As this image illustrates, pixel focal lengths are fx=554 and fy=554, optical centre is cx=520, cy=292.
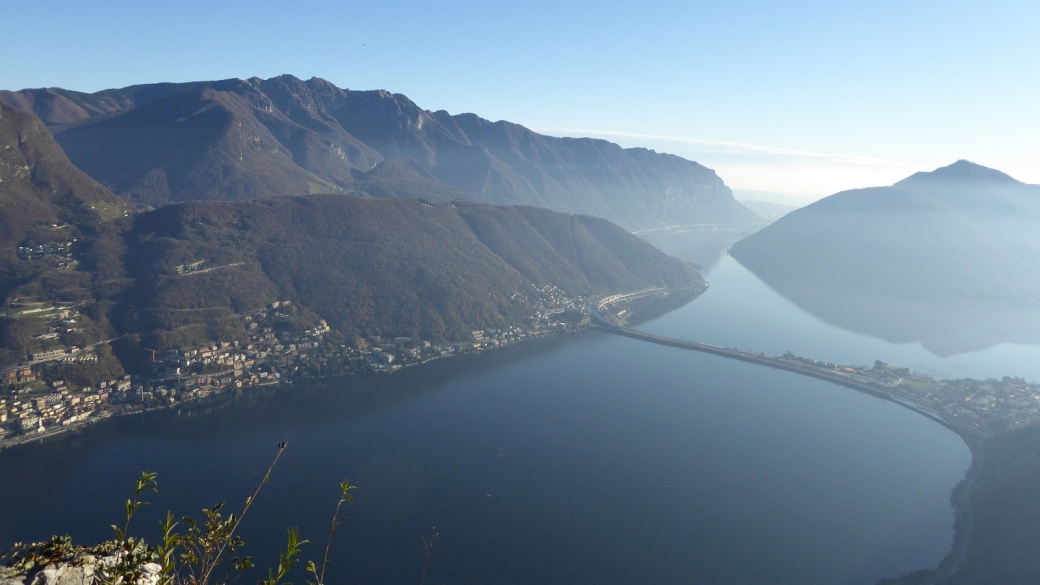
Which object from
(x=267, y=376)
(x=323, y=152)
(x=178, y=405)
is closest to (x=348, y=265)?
(x=267, y=376)

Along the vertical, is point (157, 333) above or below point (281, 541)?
above

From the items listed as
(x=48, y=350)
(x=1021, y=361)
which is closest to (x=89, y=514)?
(x=48, y=350)

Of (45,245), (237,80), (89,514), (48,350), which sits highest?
(237,80)

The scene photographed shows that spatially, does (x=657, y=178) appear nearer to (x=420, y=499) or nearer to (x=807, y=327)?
(x=807, y=327)

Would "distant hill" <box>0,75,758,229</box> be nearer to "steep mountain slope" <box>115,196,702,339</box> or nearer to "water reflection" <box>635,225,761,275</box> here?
"water reflection" <box>635,225,761,275</box>

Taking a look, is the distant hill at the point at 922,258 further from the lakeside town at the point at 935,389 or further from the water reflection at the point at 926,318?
the lakeside town at the point at 935,389

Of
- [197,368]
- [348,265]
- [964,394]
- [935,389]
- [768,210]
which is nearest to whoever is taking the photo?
[197,368]

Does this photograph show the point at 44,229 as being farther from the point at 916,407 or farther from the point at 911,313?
the point at 911,313

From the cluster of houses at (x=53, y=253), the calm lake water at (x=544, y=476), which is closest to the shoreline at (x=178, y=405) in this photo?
the calm lake water at (x=544, y=476)
